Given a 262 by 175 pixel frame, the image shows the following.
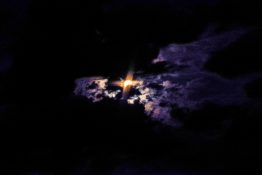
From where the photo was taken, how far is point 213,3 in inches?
412

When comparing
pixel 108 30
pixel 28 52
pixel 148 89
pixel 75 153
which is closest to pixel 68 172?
pixel 75 153

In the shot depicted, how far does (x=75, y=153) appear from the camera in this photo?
4930 mm

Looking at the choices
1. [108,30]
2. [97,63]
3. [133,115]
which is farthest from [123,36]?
[133,115]

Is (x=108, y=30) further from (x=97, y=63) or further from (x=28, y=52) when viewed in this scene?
(x=28, y=52)

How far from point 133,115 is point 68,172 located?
173cm

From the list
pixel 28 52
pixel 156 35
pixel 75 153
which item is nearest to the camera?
pixel 75 153

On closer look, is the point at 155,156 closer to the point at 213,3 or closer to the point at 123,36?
the point at 123,36

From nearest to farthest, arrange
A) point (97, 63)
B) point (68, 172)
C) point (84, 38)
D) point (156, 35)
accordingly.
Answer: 1. point (68, 172)
2. point (84, 38)
3. point (97, 63)
4. point (156, 35)

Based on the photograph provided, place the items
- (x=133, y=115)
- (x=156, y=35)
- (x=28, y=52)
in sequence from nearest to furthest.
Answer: (x=133, y=115) < (x=28, y=52) < (x=156, y=35)

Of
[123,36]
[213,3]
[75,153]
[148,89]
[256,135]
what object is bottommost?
[75,153]

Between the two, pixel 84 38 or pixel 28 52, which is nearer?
pixel 28 52

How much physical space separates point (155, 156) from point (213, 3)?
7949 millimetres

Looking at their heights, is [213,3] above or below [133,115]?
above

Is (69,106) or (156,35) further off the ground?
(156,35)
